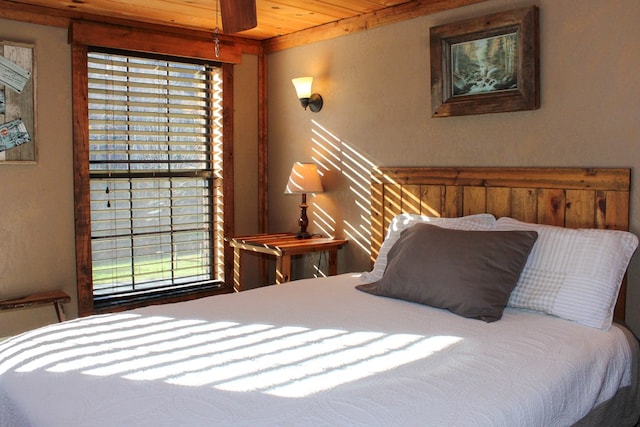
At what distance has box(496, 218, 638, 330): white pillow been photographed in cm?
248

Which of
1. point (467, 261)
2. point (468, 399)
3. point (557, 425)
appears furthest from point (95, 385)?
point (467, 261)

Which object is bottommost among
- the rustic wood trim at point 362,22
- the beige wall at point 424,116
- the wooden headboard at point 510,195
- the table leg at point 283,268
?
the table leg at point 283,268

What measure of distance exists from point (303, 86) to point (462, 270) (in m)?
2.11

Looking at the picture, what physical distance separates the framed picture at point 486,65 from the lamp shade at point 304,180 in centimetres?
104

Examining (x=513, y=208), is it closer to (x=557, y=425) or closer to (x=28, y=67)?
(x=557, y=425)

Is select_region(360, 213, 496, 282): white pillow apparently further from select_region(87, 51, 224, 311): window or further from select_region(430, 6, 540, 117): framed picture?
select_region(87, 51, 224, 311): window

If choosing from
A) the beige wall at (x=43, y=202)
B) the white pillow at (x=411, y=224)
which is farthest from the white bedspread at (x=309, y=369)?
the beige wall at (x=43, y=202)

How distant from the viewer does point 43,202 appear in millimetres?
3773

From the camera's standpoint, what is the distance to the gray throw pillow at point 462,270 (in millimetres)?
2561

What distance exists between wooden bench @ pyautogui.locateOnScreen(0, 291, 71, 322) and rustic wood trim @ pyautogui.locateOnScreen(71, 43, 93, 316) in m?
0.20

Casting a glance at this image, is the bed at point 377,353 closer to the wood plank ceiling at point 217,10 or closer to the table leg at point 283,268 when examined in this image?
the table leg at point 283,268

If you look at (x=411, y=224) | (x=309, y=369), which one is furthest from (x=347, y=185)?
(x=309, y=369)

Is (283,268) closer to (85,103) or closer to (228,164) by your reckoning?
(228,164)

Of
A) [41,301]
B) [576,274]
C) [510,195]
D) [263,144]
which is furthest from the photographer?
[263,144]
